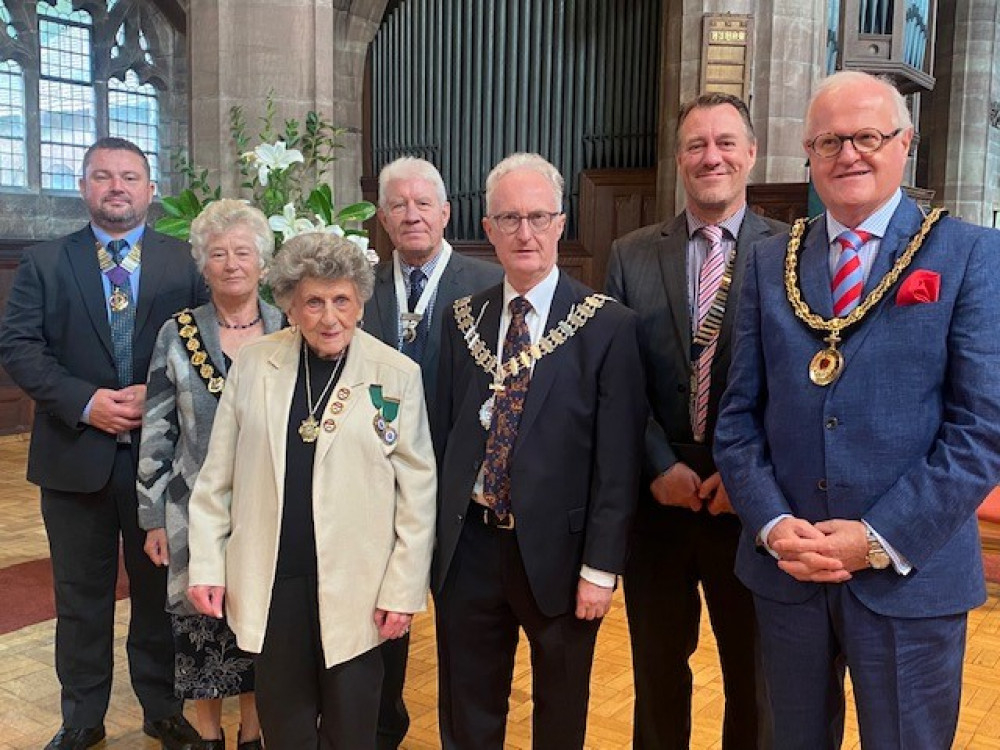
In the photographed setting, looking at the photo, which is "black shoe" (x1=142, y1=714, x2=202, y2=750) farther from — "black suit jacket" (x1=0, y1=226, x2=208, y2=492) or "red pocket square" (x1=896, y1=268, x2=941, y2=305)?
"red pocket square" (x1=896, y1=268, x2=941, y2=305)

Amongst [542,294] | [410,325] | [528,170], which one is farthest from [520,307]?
[410,325]

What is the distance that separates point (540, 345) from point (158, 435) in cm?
109

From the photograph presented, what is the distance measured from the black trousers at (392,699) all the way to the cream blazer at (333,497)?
712 mm

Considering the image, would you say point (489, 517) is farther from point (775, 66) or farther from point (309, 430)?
point (775, 66)

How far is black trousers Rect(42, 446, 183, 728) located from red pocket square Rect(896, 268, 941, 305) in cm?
219

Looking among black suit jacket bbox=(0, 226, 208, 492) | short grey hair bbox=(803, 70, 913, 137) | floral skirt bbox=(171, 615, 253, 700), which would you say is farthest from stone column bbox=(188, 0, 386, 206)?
short grey hair bbox=(803, 70, 913, 137)

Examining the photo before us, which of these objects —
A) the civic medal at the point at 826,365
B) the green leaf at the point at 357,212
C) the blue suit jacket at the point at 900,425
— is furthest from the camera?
the green leaf at the point at 357,212

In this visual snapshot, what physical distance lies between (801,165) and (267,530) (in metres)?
5.24

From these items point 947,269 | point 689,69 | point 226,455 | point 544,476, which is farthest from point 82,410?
point 689,69

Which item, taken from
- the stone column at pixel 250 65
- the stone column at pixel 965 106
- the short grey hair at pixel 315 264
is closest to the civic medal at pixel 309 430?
the short grey hair at pixel 315 264

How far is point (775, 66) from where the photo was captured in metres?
6.26

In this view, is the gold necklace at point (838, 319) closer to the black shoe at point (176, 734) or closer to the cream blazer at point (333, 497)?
the cream blazer at point (333, 497)

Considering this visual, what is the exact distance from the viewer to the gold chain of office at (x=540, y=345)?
2.12 meters

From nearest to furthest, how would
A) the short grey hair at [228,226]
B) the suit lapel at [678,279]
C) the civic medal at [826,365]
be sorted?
the civic medal at [826,365]
the suit lapel at [678,279]
the short grey hair at [228,226]
